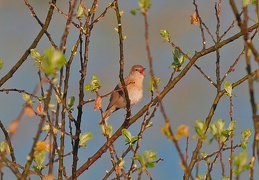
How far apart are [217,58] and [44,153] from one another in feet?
6.27

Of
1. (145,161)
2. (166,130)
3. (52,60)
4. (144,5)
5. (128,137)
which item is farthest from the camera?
(128,137)

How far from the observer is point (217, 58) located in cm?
515

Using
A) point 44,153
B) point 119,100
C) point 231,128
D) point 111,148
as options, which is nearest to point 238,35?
point 231,128

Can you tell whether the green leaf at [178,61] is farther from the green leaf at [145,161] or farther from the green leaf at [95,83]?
the green leaf at [145,161]

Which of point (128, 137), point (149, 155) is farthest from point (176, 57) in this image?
point (149, 155)

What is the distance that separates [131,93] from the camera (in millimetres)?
8953

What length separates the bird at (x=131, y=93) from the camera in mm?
8609

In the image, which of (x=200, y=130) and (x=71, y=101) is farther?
(x=71, y=101)

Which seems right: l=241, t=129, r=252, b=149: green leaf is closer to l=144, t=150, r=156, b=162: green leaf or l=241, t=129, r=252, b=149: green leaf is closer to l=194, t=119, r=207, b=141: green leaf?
l=144, t=150, r=156, b=162: green leaf

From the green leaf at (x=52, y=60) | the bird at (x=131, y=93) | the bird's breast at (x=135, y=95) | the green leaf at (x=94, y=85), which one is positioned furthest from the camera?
the bird's breast at (x=135, y=95)

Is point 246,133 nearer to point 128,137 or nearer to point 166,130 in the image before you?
point 128,137

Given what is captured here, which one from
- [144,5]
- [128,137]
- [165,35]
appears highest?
[165,35]

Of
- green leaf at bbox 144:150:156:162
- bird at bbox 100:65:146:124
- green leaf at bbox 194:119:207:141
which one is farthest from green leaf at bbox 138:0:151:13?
bird at bbox 100:65:146:124

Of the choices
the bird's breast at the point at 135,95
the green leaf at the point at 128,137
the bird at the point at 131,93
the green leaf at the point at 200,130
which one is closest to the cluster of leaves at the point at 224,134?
the green leaf at the point at 200,130
